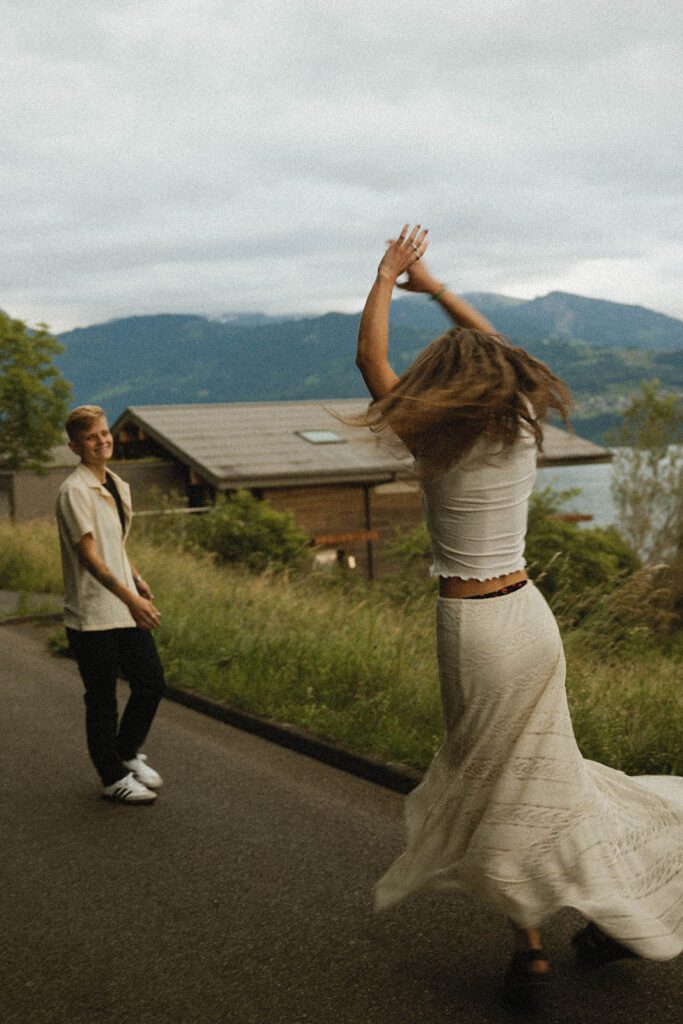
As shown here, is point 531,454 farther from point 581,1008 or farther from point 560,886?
point 581,1008

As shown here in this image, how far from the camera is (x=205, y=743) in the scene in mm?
7605

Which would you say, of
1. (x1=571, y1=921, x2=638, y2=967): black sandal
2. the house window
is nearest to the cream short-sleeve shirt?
(x1=571, y1=921, x2=638, y2=967): black sandal

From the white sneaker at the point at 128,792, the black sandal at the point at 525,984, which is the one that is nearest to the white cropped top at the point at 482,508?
the black sandal at the point at 525,984

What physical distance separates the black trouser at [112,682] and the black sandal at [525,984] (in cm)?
284

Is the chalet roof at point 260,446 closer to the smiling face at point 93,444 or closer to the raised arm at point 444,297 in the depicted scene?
the smiling face at point 93,444

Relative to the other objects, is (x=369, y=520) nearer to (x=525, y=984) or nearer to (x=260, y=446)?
(x=260, y=446)

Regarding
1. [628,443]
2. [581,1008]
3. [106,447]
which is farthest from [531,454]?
[628,443]

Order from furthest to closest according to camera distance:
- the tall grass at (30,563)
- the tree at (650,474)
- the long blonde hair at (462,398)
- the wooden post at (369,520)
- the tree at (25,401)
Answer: the tree at (25,401) < the wooden post at (369,520) < the tree at (650,474) < the tall grass at (30,563) < the long blonde hair at (462,398)

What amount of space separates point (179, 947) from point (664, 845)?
1834 millimetres

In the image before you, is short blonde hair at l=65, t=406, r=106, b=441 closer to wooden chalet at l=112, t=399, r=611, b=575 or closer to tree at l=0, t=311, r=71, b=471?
wooden chalet at l=112, t=399, r=611, b=575

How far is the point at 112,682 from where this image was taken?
6.07 m

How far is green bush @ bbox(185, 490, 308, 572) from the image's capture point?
64.8 feet

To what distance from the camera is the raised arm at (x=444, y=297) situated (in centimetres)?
366

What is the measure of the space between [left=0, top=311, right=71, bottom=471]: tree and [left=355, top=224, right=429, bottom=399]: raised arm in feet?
135
